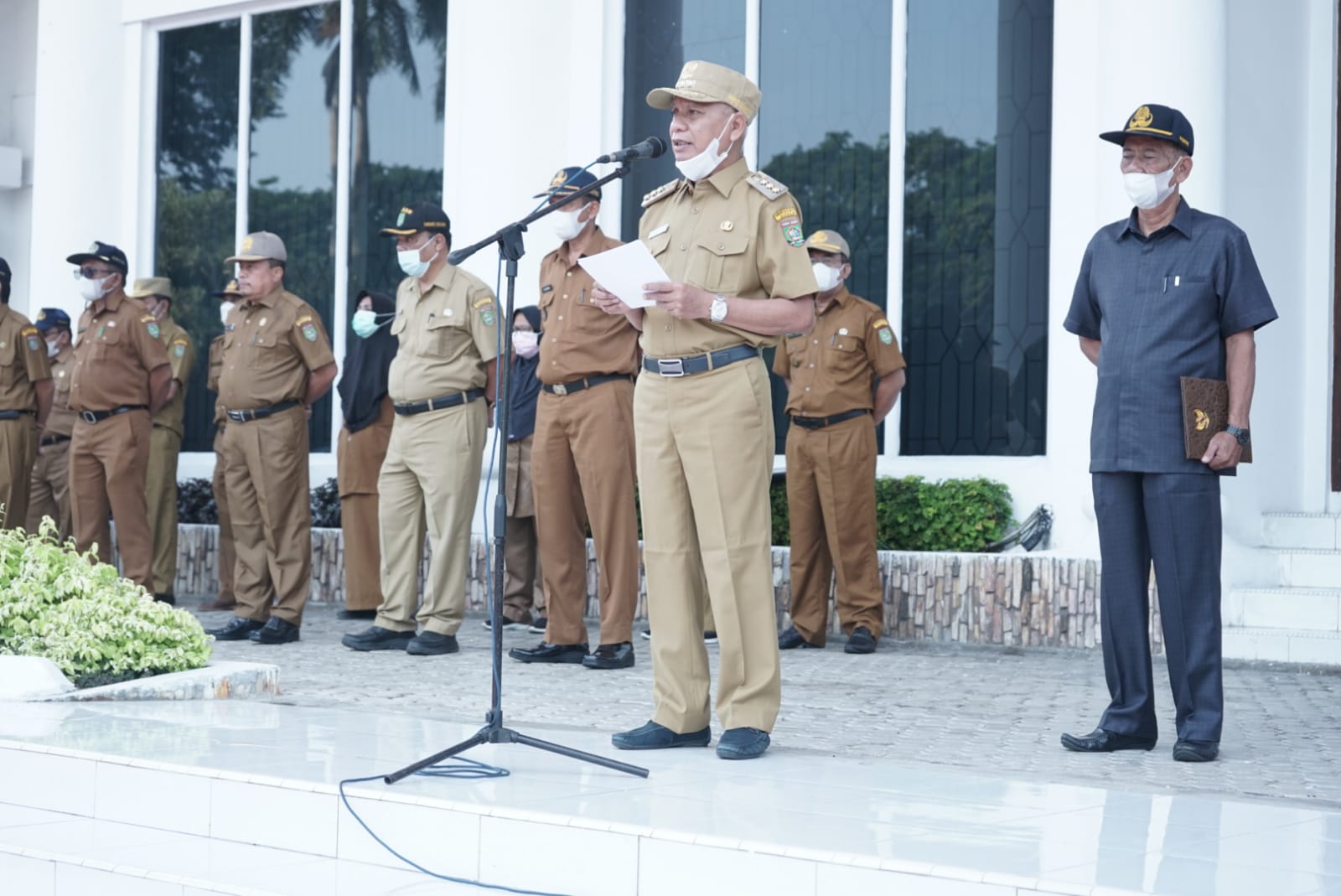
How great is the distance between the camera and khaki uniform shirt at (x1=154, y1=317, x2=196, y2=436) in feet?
33.8

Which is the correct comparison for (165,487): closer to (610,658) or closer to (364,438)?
(364,438)

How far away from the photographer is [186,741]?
A: 4.80m

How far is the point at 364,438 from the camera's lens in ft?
29.9

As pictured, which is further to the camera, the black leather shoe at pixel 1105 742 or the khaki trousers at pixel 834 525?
the khaki trousers at pixel 834 525

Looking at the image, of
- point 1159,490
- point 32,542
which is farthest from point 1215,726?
point 32,542

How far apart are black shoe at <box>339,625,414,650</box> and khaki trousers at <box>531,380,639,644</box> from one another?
92cm

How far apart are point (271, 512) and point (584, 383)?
223 centimetres

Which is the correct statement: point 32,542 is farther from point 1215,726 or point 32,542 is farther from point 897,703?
point 1215,726

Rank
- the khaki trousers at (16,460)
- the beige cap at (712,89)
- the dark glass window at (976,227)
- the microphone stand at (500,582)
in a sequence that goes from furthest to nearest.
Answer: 1. the khaki trousers at (16,460)
2. the dark glass window at (976,227)
3. the beige cap at (712,89)
4. the microphone stand at (500,582)

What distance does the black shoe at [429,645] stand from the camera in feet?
24.9

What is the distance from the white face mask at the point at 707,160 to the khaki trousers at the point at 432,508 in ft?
10.3

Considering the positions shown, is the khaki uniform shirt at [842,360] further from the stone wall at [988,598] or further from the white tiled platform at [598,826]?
the white tiled platform at [598,826]

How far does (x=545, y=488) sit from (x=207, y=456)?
625 cm

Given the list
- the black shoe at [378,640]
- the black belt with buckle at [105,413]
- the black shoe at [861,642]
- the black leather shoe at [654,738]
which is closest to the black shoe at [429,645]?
the black shoe at [378,640]
